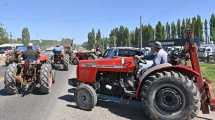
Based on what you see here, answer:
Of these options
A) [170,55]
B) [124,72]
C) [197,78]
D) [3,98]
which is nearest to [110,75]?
[124,72]

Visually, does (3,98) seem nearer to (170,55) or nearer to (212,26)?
(170,55)

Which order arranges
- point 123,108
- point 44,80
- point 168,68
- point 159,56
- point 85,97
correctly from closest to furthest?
point 168,68
point 159,56
point 85,97
point 123,108
point 44,80

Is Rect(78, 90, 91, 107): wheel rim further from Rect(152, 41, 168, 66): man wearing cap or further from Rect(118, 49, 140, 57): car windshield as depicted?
Rect(118, 49, 140, 57): car windshield

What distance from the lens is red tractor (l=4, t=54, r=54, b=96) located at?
13.0m

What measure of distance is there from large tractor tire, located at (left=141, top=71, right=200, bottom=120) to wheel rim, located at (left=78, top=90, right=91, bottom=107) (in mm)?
1951

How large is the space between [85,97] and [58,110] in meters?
0.84

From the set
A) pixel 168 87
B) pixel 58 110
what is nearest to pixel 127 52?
pixel 58 110

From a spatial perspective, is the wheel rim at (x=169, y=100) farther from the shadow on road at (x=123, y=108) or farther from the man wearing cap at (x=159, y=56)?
the man wearing cap at (x=159, y=56)

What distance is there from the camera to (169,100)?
8.77m

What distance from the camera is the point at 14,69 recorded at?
13242 millimetres

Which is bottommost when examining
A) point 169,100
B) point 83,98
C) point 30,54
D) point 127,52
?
point 83,98

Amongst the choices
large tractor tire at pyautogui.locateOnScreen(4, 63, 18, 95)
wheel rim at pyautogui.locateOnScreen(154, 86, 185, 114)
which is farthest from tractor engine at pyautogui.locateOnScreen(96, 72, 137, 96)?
large tractor tire at pyautogui.locateOnScreen(4, 63, 18, 95)

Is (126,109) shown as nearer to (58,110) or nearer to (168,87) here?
(58,110)

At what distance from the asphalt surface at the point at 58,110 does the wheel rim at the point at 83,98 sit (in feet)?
0.78
